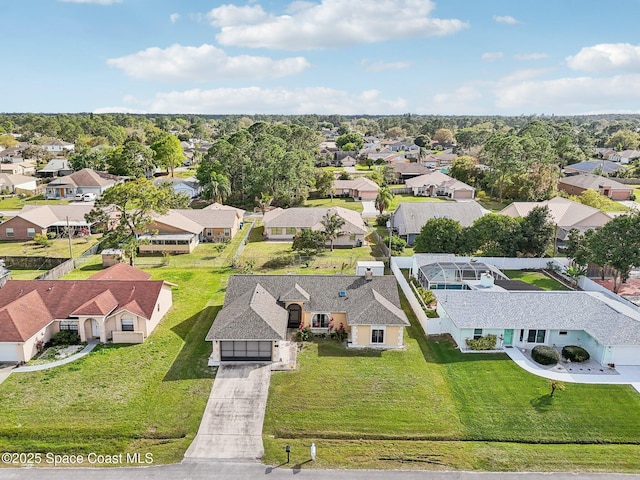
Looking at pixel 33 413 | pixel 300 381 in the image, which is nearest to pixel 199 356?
pixel 300 381

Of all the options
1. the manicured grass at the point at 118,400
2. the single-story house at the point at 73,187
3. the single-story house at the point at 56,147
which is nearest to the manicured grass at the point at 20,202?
the single-story house at the point at 73,187

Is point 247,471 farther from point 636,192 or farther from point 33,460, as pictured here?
point 636,192

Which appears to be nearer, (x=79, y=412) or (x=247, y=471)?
(x=247, y=471)

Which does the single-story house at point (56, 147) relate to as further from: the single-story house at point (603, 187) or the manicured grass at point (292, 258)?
the single-story house at point (603, 187)

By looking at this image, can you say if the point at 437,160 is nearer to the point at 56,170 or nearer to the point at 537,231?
the point at 537,231

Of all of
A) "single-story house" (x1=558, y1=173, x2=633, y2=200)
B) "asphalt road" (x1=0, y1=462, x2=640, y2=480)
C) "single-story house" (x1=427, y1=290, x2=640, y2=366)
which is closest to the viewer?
"asphalt road" (x1=0, y1=462, x2=640, y2=480)

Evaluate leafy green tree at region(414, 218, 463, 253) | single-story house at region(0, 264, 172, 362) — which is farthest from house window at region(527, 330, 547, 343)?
single-story house at region(0, 264, 172, 362)

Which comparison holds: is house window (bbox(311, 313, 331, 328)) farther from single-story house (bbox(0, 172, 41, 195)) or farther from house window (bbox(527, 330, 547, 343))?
single-story house (bbox(0, 172, 41, 195))

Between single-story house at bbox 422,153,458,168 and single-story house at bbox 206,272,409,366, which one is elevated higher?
single-story house at bbox 422,153,458,168
